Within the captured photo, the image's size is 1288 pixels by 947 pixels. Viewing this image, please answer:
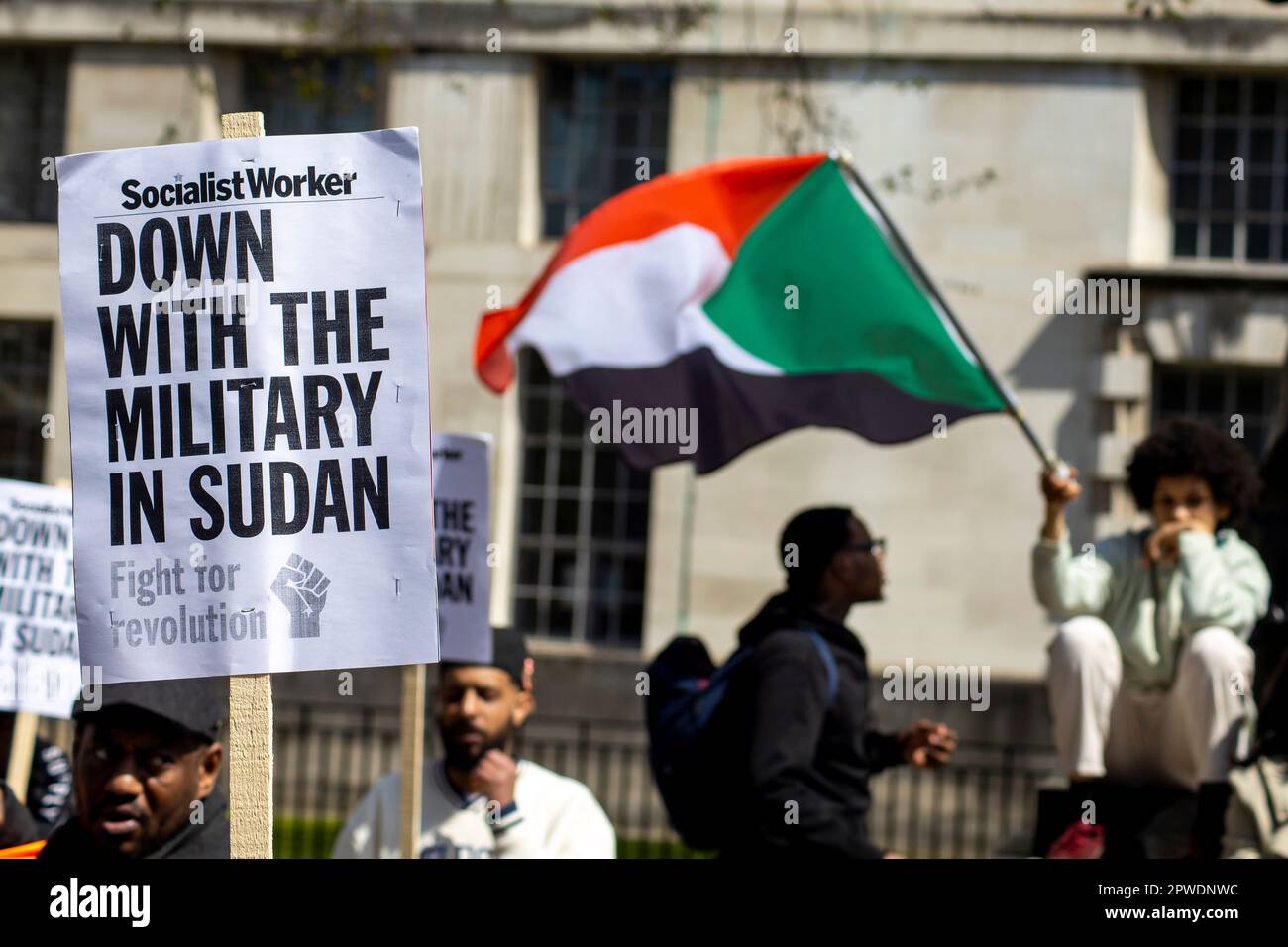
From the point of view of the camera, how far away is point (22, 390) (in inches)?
655

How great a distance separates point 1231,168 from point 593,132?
18.9 ft

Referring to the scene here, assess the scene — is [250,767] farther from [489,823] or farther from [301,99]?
[301,99]

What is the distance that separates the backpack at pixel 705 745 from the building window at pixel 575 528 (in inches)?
432

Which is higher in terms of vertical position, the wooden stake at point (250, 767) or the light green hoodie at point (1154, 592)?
the light green hoodie at point (1154, 592)

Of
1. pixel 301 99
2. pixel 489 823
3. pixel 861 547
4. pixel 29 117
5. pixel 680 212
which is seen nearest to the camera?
pixel 861 547

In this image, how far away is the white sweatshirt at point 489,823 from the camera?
544cm

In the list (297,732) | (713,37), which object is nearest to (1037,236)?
(713,37)

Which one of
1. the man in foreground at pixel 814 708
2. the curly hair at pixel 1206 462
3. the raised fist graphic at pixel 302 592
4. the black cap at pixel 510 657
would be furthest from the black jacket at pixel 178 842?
the curly hair at pixel 1206 462

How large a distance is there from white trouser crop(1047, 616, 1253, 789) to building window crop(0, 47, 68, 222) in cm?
1349
